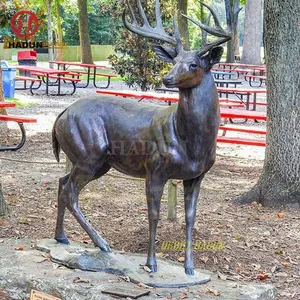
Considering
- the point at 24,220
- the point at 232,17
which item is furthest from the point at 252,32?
the point at 232,17

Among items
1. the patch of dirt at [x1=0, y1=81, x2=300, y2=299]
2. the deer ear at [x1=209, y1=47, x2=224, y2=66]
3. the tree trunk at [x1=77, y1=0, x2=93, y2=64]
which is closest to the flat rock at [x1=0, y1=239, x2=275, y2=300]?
the patch of dirt at [x1=0, y1=81, x2=300, y2=299]

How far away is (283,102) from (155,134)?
315 cm

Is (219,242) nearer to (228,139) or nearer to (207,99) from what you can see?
(207,99)

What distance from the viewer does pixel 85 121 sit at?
204 inches

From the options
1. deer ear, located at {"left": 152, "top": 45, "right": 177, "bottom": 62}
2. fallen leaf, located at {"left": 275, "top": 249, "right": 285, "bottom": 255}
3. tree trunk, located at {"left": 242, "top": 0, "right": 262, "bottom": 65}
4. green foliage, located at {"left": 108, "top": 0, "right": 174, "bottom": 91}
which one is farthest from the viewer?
tree trunk, located at {"left": 242, "top": 0, "right": 262, "bottom": 65}

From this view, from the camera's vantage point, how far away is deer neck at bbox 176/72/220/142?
4707 millimetres

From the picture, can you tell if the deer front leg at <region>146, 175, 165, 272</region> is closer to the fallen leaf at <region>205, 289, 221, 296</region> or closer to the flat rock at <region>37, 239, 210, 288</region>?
the flat rock at <region>37, 239, 210, 288</region>

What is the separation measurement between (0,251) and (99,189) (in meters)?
3.14

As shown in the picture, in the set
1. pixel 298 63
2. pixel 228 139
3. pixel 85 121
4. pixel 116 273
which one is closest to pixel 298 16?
pixel 298 63

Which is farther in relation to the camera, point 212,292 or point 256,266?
point 256,266

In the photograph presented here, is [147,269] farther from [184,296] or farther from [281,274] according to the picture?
[281,274]

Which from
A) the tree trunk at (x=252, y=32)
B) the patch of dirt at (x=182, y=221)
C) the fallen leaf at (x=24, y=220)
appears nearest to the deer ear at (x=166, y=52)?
the patch of dirt at (x=182, y=221)

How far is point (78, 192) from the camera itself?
5.32 m

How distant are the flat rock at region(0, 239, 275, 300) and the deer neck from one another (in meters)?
1.08
